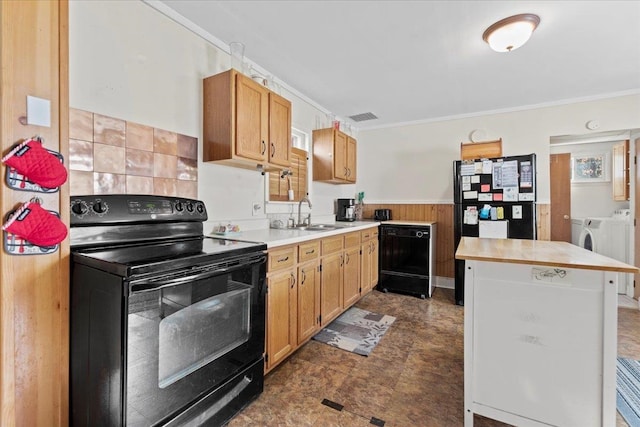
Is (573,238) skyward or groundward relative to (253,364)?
skyward

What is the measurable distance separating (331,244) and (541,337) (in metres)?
1.60

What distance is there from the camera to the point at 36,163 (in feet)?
3.56

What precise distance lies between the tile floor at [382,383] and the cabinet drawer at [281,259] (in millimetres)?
757

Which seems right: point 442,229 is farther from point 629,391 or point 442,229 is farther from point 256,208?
point 256,208

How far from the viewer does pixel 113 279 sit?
106cm

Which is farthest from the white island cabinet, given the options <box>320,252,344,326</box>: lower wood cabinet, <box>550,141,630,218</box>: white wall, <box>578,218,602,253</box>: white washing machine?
<box>550,141,630,218</box>: white wall

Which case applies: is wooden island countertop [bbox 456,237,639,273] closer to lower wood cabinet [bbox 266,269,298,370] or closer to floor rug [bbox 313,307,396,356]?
lower wood cabinet [bbox 266,269,298,370]

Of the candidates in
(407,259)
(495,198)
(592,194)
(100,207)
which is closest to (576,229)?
(592,194)

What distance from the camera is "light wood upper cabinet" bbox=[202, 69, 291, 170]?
6.70 ft

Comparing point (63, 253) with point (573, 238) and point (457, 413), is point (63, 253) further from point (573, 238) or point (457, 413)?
point (573, 238)

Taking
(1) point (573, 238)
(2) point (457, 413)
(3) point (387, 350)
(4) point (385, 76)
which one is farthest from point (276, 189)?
(1) point (573, 238)

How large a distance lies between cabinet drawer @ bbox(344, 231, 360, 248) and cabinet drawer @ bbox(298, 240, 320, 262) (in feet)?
1.93

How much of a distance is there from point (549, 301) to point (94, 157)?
2.44 m

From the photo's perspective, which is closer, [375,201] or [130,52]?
[130,52]
